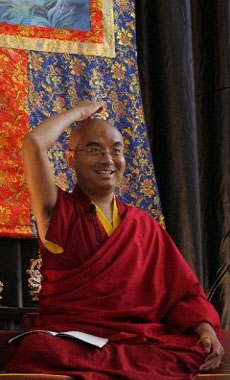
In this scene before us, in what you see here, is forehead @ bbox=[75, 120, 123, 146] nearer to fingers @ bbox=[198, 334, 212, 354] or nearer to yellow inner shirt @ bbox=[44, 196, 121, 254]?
yellow inner shirt @ bbox=[44, 196, 121, 254]

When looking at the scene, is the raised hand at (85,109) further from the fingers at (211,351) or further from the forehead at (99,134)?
the fingers at (211,351)

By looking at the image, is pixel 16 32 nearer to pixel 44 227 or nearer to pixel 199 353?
pixel 44 227

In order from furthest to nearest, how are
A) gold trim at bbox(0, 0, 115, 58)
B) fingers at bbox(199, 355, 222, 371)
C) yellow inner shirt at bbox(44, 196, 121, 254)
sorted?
gold trim at bbox(0, 0, 115, 58) < yellow inner shirt at bbox(44, 196, 121, 254) < fingers at bbox(199, 355, 222, 371)

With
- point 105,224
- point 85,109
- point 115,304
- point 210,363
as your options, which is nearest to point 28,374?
point 115,304

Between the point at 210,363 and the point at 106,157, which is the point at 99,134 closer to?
the point at 106,157

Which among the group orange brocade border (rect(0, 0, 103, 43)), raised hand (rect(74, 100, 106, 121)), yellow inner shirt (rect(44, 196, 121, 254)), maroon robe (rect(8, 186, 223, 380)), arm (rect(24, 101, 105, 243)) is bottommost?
maroon robe (rect(8, 186, 223, 380))

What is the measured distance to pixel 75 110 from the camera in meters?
3.33

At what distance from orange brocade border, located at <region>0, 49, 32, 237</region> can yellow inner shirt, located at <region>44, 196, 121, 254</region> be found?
3.26ft

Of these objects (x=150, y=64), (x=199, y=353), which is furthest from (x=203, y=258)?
(x=199, y=353)

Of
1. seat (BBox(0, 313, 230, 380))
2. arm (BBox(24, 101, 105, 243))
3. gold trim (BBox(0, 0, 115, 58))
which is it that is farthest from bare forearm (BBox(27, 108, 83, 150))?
gold trim (BBox(0, 0, 115, 58))

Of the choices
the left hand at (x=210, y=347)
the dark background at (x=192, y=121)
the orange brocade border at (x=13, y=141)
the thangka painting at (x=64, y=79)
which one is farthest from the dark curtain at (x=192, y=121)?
the left hand at (x=210, y=347)

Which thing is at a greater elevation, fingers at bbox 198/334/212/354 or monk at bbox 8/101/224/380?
monk at bbox 8/101/224/380

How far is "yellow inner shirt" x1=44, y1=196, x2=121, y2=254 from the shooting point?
3.11 m

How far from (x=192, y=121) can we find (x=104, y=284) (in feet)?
6.49
